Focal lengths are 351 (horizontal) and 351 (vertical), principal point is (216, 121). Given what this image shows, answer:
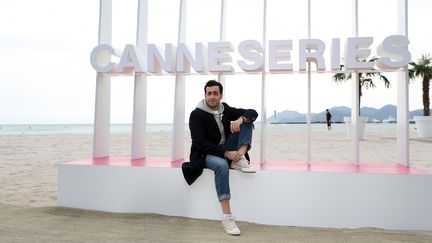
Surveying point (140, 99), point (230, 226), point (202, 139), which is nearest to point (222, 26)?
point (140, 99)

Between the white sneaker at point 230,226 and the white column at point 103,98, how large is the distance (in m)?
2.39

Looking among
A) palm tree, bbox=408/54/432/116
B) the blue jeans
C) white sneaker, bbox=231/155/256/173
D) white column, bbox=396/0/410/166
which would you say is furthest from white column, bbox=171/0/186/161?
palm tree, bbox=408/54/432/116

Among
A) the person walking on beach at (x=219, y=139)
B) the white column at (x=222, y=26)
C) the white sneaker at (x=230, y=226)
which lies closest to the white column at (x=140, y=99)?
the white column at (x=222, y=26)

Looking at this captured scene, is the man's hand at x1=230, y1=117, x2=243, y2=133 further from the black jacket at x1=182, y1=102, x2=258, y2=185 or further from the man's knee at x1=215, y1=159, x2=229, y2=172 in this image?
the man's knee at x1=215, y1=159, x2=229, y2=172

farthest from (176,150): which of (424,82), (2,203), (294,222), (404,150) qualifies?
(424,82)

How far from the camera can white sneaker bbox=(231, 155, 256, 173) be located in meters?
3.79

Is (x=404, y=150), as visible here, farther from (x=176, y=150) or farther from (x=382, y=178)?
(x=176, y=150)

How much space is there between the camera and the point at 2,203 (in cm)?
454

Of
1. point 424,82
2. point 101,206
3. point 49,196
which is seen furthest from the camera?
point 424,82

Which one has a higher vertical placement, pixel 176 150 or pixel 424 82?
pixel 424 82

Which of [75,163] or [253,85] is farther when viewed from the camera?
[253,85]

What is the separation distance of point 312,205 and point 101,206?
251 centimetres

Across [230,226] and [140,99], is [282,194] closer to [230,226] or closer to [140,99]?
[230,226]

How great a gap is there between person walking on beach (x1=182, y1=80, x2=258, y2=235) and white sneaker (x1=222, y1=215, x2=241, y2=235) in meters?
0.07
